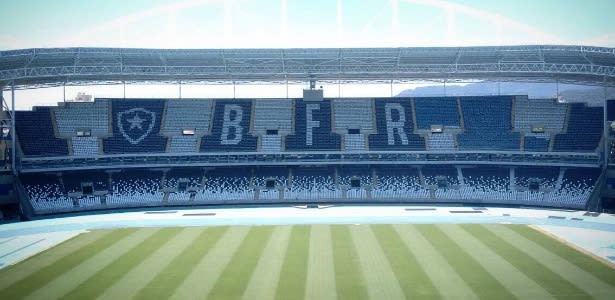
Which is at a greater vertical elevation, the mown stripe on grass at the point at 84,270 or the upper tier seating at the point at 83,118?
the upper tier seating at the point at 83,118

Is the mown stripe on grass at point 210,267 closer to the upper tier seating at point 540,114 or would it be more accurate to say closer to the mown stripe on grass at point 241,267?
the mown stripe on grass at point 241,267

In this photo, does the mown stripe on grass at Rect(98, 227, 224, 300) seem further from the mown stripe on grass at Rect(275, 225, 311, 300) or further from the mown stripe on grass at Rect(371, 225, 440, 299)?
the mown stripe on grass at Rect(371, 225, 440, 299)

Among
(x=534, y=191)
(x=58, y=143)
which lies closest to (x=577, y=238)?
(x=534, y=191)

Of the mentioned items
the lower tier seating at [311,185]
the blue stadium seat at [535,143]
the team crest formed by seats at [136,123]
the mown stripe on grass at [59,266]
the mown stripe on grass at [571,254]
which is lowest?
the mown stripe on grass at [59,266]

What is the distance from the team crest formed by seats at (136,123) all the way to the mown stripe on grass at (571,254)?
102ft

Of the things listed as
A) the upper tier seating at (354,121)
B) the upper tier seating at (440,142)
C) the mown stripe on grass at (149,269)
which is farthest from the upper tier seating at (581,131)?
the mown stripe on grass at (149,269)

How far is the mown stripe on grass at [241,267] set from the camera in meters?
20.2

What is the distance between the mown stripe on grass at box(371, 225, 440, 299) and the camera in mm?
19906

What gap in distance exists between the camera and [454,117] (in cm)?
4841

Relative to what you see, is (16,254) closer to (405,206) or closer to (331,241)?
(331,241)

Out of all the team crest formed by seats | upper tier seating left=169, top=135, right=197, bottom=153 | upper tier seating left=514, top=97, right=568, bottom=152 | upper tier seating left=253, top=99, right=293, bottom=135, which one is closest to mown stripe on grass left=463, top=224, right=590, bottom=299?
upper tier seating left=514, top=97, right=568, bottom=152

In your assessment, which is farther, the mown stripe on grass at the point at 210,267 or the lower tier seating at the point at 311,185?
the lower tier seating at the point at 311,185

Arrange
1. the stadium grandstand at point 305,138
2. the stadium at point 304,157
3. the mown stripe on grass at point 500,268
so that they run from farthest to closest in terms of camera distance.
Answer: the stadium grandstand at point 305,138 → the stadium at point 304,157 → the mown stripe on grass at point 500,268

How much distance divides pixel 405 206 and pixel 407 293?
22.0 metres
